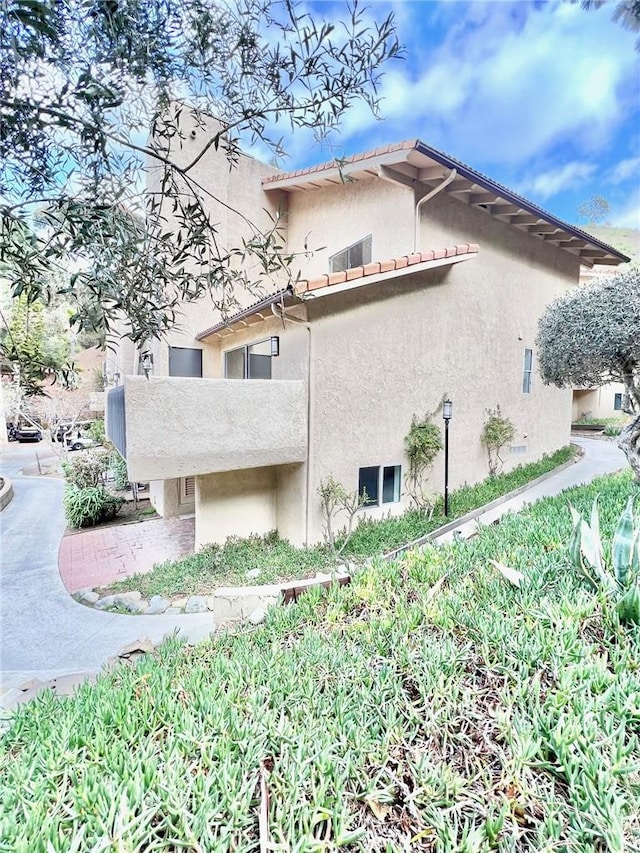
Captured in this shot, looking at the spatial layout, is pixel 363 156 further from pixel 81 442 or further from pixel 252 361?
pixel 81 442

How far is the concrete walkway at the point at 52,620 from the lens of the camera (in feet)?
24.5

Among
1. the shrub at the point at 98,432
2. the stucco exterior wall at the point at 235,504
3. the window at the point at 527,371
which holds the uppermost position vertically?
the window at the point at 527,371

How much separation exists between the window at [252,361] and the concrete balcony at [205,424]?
9.10 ft

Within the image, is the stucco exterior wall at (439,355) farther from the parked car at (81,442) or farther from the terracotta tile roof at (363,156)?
the parked car at (81,442)

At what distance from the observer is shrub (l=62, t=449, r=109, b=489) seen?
54.7 feet

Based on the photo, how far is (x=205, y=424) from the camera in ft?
29.8

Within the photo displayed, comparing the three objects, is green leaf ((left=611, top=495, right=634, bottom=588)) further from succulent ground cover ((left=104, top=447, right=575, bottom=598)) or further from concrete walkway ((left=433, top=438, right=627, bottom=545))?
succulent ground cover ((left=104, top=447, right=575, bottom=598))

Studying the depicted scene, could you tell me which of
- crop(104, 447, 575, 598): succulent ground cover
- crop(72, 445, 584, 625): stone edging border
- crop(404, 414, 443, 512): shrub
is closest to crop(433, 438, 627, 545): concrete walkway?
crop(72, 445, 584, 625): stone edging border

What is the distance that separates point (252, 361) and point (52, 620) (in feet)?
28.4

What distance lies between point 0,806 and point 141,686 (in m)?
1.18

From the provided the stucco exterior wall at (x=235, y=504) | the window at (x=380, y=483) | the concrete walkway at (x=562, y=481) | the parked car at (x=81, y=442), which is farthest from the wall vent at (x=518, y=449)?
the parked car at (x=81, y=442)

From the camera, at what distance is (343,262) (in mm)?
14508

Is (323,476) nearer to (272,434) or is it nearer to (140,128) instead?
(272,434)

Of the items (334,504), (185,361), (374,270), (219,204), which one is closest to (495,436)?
(334,504)
